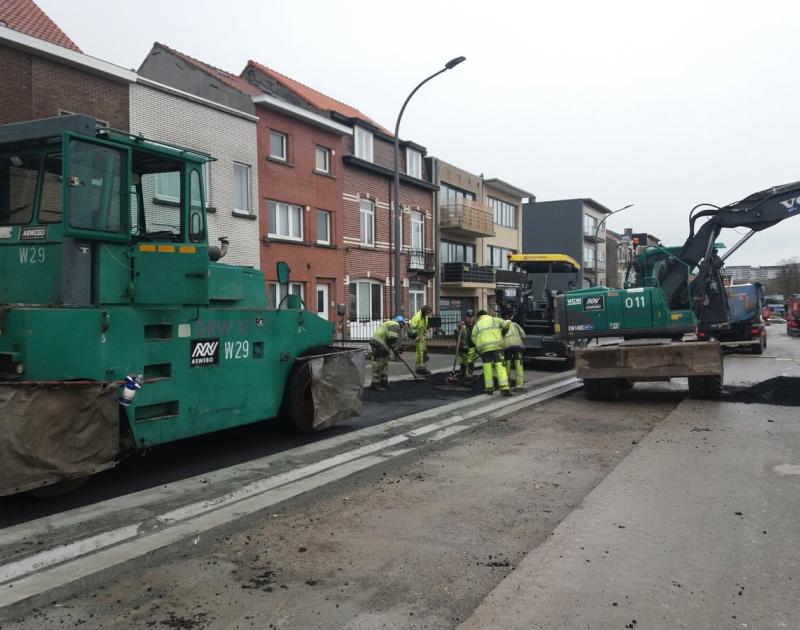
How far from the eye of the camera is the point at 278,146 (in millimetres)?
20891

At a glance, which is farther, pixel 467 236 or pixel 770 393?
pixel 467 236

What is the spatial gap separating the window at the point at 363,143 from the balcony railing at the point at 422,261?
15.5 feet

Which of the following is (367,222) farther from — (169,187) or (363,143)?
(169,187)

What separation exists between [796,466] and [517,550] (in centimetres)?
390

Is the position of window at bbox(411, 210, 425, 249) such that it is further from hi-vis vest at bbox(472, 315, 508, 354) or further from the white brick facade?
hi-vis vest at bbox(472, 315, 508, 354)

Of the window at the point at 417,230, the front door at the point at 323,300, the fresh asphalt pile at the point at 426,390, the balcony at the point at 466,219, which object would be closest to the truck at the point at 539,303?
the fresh asphalt pile at the point at 426,390

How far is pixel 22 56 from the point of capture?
13617mm

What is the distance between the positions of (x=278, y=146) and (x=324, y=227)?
3289 millimetres

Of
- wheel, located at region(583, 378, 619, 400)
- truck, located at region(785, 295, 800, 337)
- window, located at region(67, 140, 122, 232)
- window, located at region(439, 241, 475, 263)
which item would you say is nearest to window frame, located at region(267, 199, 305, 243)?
window, located at region(439, 241, 475, 263)

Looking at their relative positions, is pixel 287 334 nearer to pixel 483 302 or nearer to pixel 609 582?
pixel 609 582

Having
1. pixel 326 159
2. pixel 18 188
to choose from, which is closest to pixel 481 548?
pixel 18 188

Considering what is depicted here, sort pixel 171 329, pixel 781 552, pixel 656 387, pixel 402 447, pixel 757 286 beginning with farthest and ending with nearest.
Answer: pixel 757 286 < pixel 656 387 < pixel 402 447 < pixel 171 329 < pixel 781 552

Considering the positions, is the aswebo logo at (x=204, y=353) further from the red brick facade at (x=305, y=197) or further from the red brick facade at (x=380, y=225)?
the red brick facade at (x=380, y=225)

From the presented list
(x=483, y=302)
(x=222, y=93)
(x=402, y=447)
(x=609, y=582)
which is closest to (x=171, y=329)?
(x=402, y=447)
